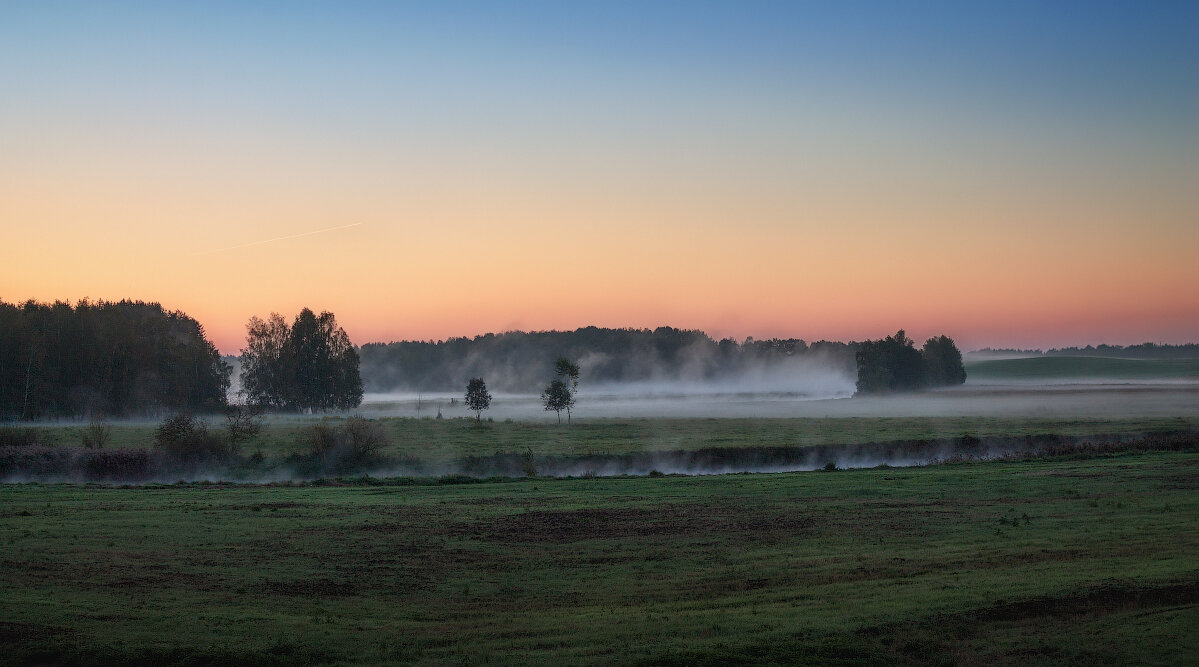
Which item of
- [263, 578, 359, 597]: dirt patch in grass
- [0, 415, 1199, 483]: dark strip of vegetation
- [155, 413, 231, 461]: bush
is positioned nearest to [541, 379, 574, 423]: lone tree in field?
[0, 415, 1199, 483]: dark strip of vegetation

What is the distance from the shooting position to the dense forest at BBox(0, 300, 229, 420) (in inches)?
3743

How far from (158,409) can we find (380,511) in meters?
91.3

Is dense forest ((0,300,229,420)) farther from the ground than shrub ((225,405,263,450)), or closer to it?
farther from the ground

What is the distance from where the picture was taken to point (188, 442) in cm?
5594

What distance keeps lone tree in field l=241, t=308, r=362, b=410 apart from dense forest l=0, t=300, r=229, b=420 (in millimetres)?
6402

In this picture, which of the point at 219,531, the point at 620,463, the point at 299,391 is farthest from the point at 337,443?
the point at 299,391

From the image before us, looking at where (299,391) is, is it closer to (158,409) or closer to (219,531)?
(158,409)

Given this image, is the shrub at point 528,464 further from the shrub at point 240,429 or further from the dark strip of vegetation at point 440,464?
the shrub at point 240,429

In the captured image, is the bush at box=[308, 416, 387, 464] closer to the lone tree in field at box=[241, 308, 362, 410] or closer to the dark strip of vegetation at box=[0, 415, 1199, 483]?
the dark strip of vegetation at box=[0, 415, 1199, 483]

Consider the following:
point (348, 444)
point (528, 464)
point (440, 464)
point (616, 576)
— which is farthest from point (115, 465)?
point (616, 576)

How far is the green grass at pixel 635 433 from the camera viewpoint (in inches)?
2549

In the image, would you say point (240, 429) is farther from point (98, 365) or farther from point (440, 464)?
point (98, 365)

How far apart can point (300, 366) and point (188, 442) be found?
246 ft

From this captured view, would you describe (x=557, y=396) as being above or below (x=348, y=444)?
above
